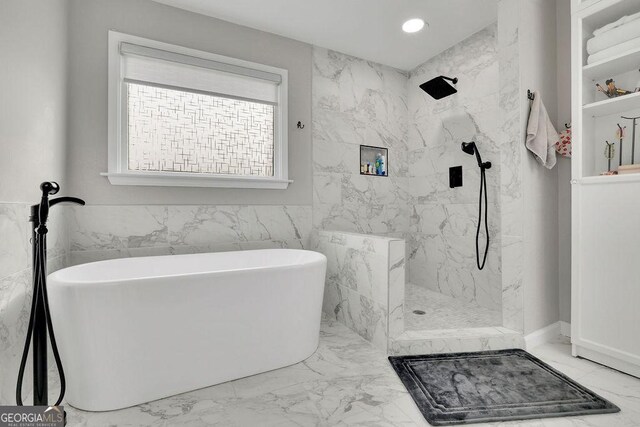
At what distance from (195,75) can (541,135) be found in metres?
2.51

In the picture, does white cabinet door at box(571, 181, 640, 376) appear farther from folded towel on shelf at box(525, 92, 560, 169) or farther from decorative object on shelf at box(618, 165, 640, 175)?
folded towel on shelf at box(525, 92, 560, 169)

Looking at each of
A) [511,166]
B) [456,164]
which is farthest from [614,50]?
[456,164]

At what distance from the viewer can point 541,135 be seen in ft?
6.40

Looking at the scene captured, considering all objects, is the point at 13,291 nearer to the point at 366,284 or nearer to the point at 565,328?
the point at 366,284

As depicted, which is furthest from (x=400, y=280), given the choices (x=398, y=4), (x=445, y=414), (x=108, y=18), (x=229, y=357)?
(x=108, y=18)

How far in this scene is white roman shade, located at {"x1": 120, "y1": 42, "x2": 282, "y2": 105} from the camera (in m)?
2.16

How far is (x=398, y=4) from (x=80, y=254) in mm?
2911

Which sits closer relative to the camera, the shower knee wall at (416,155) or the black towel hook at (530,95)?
the black towel hook at (530,95)

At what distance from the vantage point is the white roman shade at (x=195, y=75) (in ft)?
7.07

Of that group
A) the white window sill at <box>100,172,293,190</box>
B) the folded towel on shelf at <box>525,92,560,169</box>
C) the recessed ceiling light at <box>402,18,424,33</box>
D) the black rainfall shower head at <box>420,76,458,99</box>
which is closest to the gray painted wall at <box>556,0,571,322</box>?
the folded towel on shelf at <box>525,92,560,169</box>

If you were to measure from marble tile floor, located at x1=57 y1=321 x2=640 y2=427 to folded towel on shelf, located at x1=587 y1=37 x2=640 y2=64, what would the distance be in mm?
1771

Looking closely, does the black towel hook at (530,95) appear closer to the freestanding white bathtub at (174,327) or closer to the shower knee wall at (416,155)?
the shower knee wall at (416,155)

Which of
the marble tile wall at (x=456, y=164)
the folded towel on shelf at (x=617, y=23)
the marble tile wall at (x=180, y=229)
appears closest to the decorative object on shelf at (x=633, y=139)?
the folded towel on shelf at (x=617, y=23)

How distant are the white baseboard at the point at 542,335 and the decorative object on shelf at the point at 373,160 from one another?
6.28 ft
